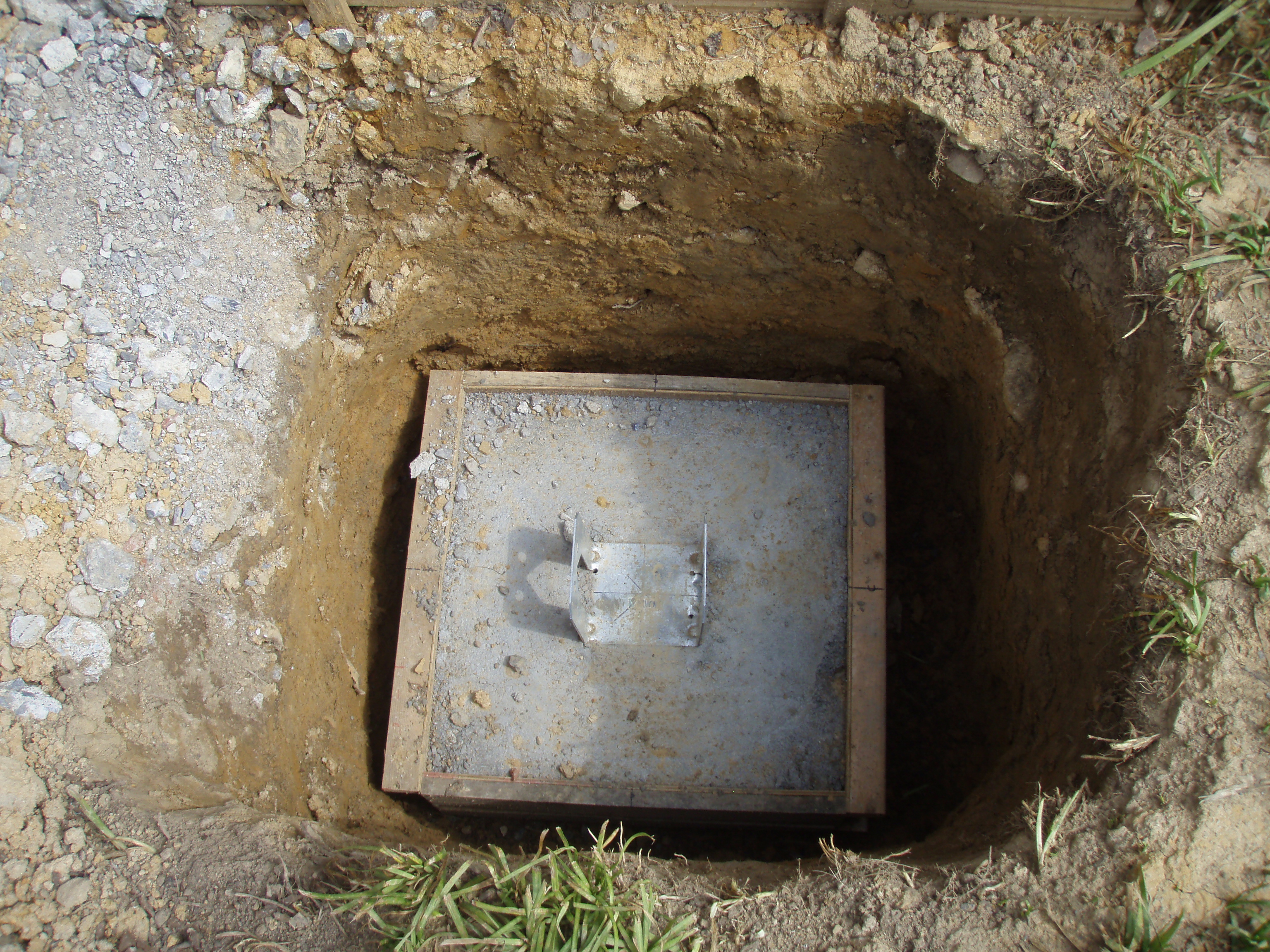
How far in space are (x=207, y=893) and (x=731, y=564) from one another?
1940mm

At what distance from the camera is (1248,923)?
1602 mm

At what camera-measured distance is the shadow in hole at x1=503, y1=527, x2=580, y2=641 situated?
2857 mm

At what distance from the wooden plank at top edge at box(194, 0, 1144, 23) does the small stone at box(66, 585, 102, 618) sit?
6.12 feet

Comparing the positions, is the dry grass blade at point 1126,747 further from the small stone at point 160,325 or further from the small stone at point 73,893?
the small stone at point 160,325

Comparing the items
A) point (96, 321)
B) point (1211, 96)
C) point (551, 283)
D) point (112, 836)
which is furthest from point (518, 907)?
point (1211, 96)

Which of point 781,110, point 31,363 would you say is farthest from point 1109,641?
point 31,363

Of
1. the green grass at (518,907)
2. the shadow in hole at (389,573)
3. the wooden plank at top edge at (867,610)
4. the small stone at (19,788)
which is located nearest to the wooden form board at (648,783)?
the wooden plank at top edge at (867,610)

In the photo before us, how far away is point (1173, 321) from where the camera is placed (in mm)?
1984

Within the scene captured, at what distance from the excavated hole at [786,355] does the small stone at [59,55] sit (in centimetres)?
90

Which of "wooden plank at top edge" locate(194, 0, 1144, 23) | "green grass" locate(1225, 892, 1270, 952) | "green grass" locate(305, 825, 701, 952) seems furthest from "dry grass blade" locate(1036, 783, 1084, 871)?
"wooden plank at top edge" locate(194, 0, 1144, 23)

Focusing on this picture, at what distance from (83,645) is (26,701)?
0.60 ft

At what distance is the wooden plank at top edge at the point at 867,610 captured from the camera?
8.80 ft

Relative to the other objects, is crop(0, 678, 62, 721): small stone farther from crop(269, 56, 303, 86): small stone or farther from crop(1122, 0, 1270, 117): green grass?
crop(1122, 0, 1270, 117): green grass

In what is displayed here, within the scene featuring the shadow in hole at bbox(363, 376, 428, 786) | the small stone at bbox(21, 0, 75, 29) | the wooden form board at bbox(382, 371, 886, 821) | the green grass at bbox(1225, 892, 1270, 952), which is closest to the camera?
the green grass at bbox(1225, 892, 1270, 952)
